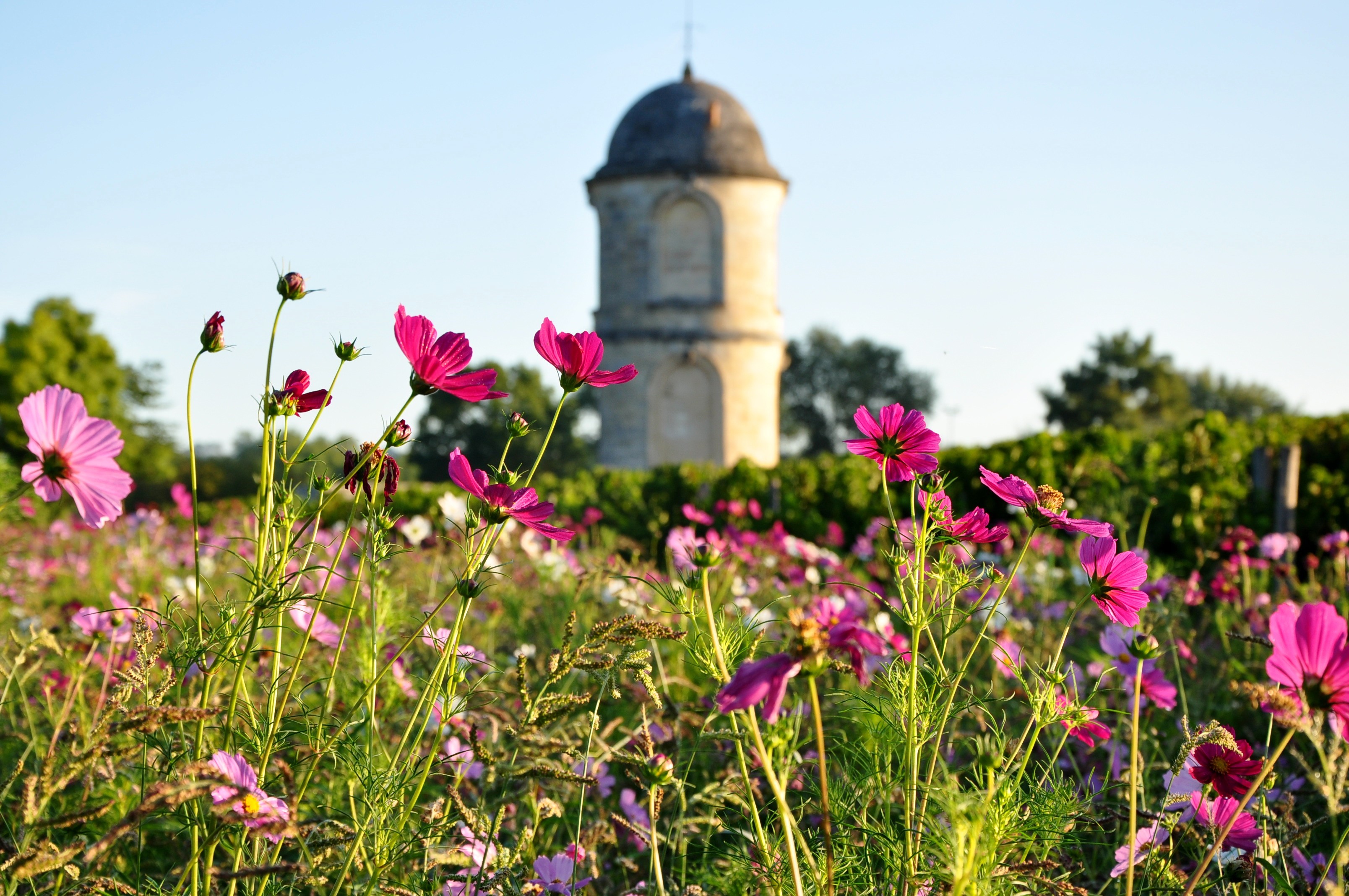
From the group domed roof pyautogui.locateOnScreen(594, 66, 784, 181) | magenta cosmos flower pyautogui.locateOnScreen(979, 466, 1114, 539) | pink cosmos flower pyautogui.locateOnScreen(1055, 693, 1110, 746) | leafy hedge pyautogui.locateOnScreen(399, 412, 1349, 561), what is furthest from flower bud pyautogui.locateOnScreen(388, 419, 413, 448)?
domed roof pyautogui.locateOnScreen(594, 66, 784, 181)

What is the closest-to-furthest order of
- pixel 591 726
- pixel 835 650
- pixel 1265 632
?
1. pixel 835 650
2. pixel 591 726
3. pixel 1265 632

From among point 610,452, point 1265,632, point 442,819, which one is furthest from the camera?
point 610,452

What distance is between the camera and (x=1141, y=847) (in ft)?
5.23

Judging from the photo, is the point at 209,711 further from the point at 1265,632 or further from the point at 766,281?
the point at 766,281

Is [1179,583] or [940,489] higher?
[940,489]

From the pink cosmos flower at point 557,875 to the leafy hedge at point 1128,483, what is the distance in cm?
288

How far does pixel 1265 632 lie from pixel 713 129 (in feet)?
66.8

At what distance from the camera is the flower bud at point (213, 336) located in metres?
1.27

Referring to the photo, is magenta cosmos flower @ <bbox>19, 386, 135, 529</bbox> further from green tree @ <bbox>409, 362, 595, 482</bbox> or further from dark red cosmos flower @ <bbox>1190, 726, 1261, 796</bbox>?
green tree @ <bbox>409, 362, 595, 482</bbox>

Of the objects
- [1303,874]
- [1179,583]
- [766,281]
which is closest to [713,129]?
[766,281]

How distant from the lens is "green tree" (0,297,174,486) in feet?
106

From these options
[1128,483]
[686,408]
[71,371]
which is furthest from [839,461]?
[71,371]

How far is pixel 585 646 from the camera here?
4.27ft

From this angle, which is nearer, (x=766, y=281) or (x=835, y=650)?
(x=835, y=650)
